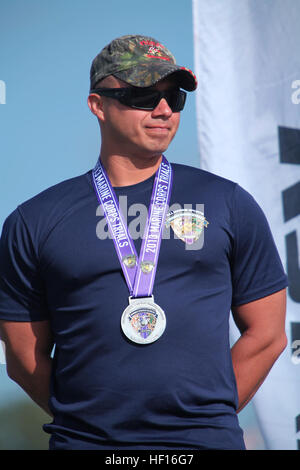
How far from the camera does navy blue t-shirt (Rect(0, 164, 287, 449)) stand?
1691 millimetres

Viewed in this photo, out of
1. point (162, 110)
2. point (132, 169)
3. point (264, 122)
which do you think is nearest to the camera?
point (162, 110)

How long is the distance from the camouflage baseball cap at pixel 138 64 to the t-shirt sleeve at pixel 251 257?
16.2 inches

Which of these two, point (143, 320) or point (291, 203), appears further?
point (291, 203)

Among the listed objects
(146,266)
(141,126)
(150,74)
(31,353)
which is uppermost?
(150,74)

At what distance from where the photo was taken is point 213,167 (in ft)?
10.8

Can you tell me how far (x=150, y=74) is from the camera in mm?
1900

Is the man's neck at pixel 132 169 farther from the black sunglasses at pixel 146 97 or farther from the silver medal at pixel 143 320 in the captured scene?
the silver medal at pixel 143 320

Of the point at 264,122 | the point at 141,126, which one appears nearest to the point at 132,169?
the point at 141,126

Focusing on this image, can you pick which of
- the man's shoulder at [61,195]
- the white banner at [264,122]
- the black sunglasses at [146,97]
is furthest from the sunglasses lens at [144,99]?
the white banner at [264,122]

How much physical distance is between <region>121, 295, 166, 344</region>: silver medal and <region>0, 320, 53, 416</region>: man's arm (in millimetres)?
446

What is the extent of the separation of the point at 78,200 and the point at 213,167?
4.77ft

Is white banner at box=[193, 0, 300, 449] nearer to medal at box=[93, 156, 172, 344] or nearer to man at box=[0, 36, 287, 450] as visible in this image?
man at box=[0, 36, 287, 450]

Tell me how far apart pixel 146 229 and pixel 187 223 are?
125 millimetres

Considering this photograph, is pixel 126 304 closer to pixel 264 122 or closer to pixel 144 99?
pixel 144 99
